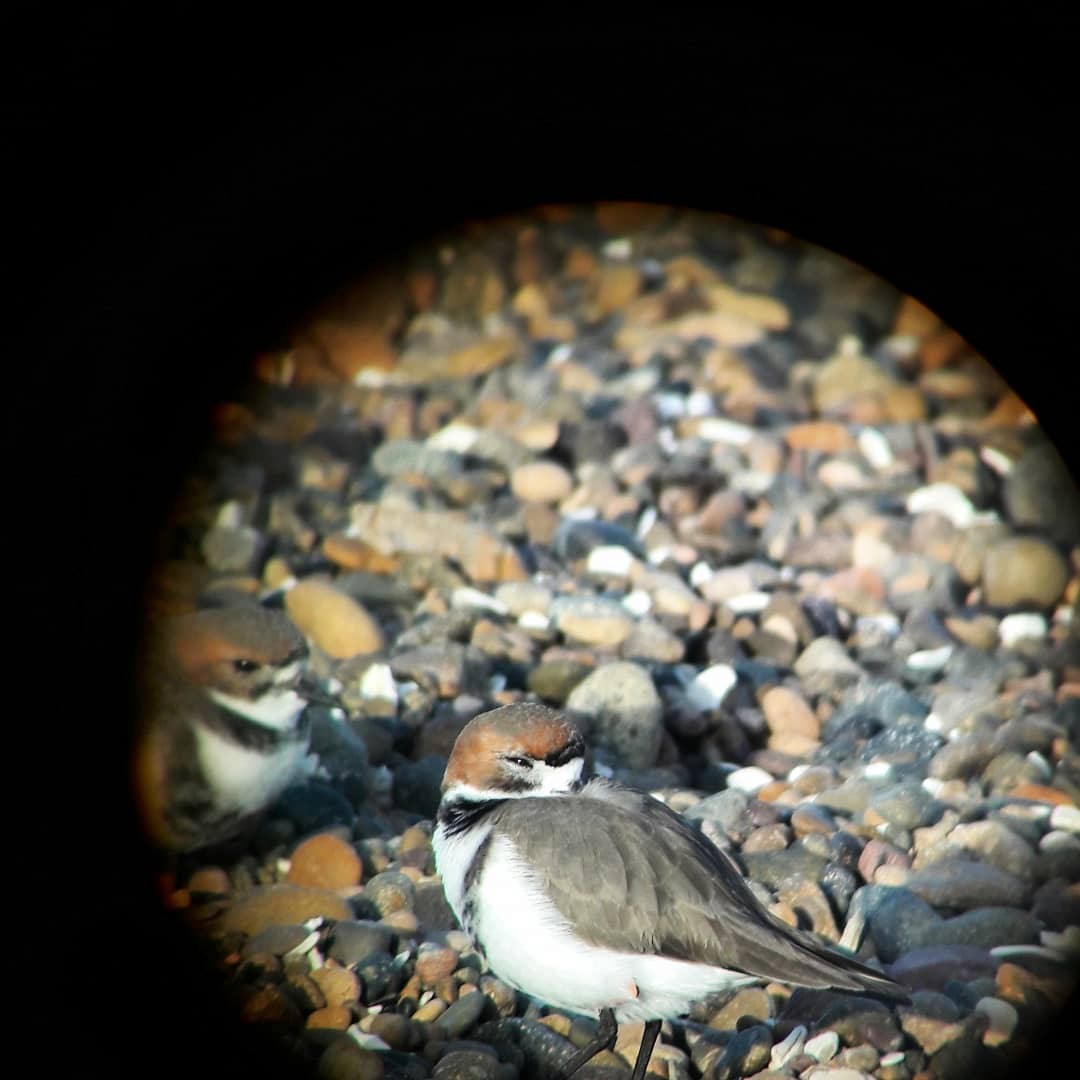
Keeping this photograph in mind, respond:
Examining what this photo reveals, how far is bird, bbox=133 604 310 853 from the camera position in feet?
13.8

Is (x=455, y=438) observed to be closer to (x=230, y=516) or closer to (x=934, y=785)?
(x=230, y=516)

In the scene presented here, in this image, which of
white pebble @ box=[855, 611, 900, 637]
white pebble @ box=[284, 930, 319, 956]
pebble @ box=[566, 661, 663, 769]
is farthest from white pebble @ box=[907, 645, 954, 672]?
white pebble @ box=[284, 930, 319, 956]

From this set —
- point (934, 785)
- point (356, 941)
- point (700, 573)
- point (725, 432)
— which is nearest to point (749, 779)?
point (934, 785)

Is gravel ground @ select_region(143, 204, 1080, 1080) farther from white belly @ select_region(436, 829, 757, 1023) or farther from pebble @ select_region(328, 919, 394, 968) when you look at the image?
white belly @ select_region(436, 829, 757, 1023)

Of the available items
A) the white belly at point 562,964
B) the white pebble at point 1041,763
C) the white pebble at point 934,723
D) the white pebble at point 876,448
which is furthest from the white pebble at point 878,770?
the white pebble at point 876,448

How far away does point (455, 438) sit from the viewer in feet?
22.9

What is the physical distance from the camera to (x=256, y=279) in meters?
5.50

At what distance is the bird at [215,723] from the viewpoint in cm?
420

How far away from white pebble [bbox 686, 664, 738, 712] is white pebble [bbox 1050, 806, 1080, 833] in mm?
1241

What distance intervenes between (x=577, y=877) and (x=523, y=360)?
444cm

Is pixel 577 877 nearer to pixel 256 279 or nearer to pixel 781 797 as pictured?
pixel 781 797

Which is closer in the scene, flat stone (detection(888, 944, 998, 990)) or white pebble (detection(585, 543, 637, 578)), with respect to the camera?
flat stone (detection(888, 944, 998, 990))

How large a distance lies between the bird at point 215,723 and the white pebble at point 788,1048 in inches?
69.2

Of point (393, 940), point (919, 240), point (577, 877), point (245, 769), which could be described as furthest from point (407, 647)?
point (919, 240)
